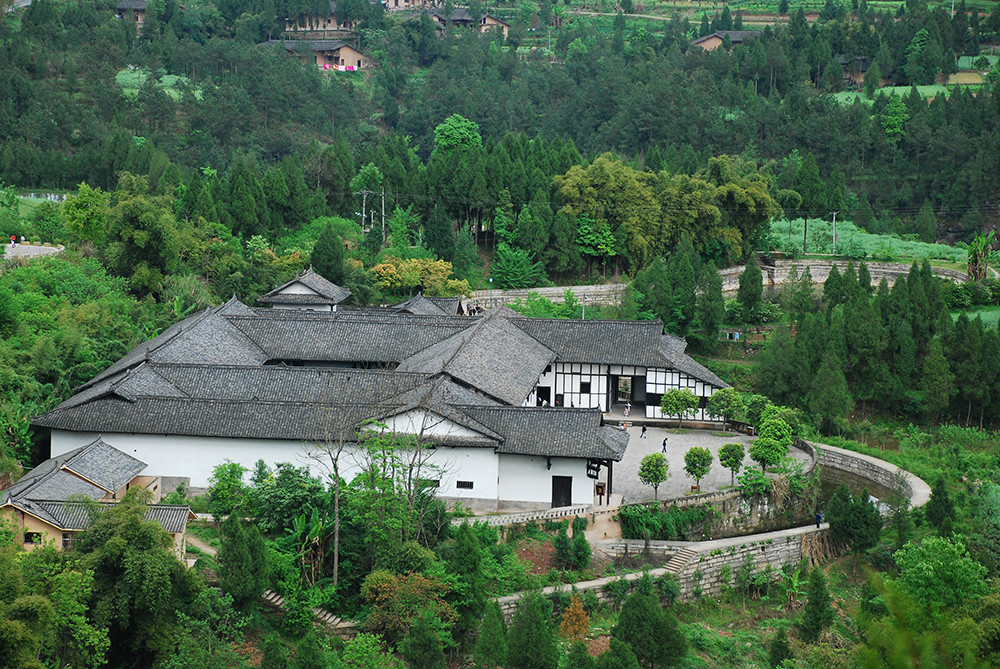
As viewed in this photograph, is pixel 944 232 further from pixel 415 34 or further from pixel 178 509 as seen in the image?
pixel 178 509

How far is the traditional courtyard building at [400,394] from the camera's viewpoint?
101ft

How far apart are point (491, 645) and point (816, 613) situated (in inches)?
301

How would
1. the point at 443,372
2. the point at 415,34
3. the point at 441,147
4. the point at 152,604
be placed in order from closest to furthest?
the point at 152,604 < the point at 443,372 < the point at 441,147 < the point at 415,34

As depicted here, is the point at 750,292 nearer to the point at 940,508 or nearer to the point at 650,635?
the point at 940,508

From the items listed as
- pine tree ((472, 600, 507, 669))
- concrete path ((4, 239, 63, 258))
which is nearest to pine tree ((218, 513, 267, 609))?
pine tree ((472, 600, 507, 669))

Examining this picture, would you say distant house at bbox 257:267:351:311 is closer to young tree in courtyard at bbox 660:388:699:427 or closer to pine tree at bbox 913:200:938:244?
young tree in courtyard at bbox 660:388:699:427

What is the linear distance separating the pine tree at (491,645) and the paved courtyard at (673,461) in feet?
29.7

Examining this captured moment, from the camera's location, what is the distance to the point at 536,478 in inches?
1220

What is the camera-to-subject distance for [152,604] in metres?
22.8

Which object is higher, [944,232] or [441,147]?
[441,147]

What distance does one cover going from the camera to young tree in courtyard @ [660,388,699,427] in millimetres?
38625

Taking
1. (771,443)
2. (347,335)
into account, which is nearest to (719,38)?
(347,335)

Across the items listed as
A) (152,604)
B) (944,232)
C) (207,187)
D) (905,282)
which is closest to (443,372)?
(152,604)

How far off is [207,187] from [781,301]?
24.1 metres
